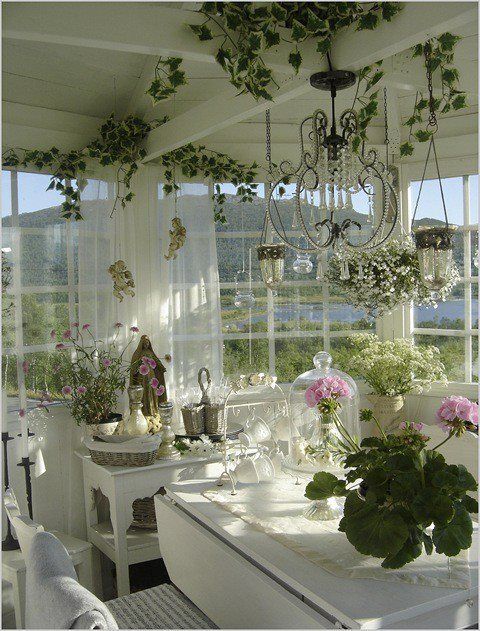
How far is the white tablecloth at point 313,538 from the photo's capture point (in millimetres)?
1629

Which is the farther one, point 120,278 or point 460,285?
point 460,285

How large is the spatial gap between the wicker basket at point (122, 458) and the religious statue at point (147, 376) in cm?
37

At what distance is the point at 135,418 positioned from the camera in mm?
3125

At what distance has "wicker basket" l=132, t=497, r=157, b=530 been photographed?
3.27 m

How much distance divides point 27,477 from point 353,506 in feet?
6.37

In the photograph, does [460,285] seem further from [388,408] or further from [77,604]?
[77,604]

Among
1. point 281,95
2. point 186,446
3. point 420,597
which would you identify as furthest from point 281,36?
point 186,446

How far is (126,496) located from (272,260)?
136cm

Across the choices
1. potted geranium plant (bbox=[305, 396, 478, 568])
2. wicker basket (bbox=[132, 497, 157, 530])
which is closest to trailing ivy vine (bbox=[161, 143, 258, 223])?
wicker basket (bbox=[132, 497, 157, 530])

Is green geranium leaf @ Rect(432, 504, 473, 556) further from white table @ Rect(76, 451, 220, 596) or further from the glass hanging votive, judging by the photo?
the glass hanging votive

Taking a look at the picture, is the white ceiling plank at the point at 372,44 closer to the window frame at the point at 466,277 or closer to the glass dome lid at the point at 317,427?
the glass dome lid at the point at 317,427

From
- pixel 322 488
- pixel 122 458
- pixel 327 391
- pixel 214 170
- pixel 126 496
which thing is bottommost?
pixel 126 496

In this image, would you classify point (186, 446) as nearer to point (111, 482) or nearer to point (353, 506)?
point (111, 482)

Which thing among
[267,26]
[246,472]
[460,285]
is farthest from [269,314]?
[267,26]
